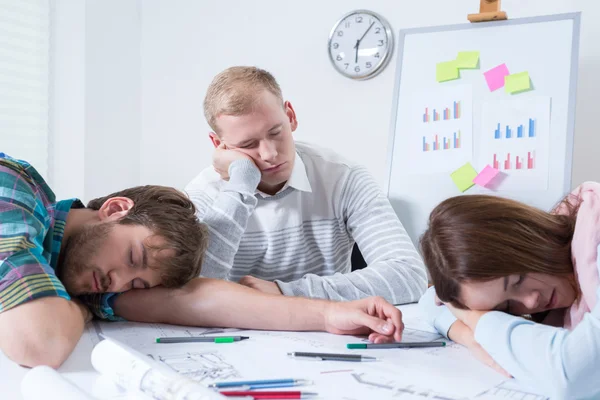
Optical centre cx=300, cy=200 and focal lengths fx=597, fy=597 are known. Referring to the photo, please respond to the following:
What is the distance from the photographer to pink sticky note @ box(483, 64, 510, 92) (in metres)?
2.04

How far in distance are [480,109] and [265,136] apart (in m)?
0.97

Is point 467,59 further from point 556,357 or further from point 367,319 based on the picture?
point 556,357

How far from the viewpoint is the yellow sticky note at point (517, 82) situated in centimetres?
200

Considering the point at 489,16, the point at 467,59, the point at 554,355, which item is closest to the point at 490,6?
the point at 489,16

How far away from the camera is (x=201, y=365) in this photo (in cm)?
80

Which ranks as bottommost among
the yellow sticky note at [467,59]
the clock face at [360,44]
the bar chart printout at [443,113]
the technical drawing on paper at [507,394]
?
the technical drawing on paper at [507,394]

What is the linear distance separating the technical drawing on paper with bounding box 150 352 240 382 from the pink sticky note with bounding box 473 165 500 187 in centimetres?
142

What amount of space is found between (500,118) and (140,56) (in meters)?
2.04

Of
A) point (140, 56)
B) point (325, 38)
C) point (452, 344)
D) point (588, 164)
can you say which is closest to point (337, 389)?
point (452, 344)

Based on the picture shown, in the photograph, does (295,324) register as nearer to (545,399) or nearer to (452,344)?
(452,344)

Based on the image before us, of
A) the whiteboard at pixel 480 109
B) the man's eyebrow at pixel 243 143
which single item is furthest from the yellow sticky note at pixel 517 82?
the man's eyebrow at pixel 243 143

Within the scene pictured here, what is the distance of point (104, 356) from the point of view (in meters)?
0.72

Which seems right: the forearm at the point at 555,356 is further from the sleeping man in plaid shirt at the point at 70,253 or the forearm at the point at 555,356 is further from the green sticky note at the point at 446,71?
the green sticky note at the point at 446,71

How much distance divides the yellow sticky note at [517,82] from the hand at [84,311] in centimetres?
154
